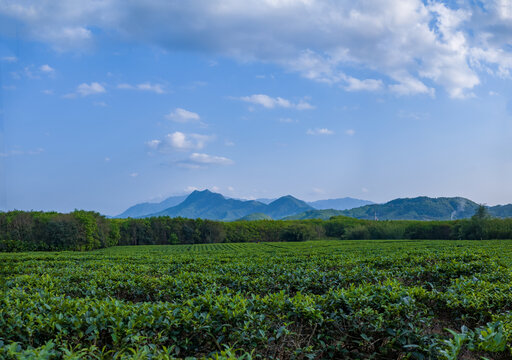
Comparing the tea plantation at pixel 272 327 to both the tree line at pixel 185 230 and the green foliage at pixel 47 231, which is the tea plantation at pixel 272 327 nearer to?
the green foliage at pixel 47 231

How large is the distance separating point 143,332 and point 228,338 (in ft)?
2.85

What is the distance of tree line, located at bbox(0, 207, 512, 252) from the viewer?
48812 mm

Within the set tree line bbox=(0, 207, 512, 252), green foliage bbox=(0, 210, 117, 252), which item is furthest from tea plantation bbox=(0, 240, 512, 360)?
tree line bbox=(0, 207, 512, 252)

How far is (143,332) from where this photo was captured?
3127mm

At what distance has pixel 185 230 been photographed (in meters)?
74.1

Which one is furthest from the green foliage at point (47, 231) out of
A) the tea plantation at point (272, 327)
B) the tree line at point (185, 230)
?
the tea plantation at point (272, 327)

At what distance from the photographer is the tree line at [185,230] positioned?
160 ft

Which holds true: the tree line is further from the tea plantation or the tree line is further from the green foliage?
the tea plantation

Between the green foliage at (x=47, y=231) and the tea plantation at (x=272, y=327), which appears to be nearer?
the tea plantation at (x=272, y=327)

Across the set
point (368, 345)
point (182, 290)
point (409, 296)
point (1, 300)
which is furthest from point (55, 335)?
point (409, 296)

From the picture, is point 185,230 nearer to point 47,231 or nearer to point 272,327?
point 47,231

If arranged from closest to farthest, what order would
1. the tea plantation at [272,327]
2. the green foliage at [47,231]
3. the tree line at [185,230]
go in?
the tea plantation at [272,327]
the green foliage at [47,231]
the tree line at [185,230]

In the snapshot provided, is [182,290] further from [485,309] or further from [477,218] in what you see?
[477,218]

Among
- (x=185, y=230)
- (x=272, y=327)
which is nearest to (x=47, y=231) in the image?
(x=185, y=230)
